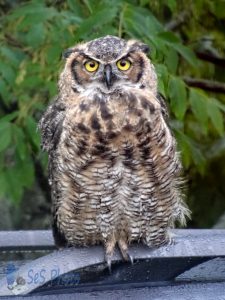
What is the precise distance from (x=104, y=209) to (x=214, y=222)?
3.05m

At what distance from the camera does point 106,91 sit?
2.83m

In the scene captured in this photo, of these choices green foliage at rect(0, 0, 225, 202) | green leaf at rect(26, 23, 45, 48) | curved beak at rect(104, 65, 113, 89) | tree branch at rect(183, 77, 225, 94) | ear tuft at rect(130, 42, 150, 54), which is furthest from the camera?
tree branch at rect(183, 77, 225, 94)

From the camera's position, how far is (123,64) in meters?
2.85

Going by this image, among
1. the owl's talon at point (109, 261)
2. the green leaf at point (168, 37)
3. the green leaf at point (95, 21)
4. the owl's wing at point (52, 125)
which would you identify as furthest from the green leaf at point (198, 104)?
the owl's talon at point (109, 261)

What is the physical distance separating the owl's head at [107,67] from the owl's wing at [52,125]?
8 cm

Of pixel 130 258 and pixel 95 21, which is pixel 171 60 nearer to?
A: pixel 95 21

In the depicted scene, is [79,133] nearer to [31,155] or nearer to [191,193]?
[31,155]

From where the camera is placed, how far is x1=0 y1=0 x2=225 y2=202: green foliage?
3.55m

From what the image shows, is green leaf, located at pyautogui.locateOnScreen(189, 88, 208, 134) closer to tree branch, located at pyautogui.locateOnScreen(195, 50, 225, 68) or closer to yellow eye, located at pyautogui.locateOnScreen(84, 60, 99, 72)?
yellow eye, located at pyautogui.locateOnScreen(84, 60, 99, 72)

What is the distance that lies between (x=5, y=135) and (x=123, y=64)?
3.13 ft

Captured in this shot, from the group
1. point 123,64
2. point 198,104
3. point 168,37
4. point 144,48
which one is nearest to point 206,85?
point 198,104

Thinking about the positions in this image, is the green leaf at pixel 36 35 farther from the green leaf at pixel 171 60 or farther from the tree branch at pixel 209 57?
the tree branch at pixel 209 57

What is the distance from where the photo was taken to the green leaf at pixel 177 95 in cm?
360

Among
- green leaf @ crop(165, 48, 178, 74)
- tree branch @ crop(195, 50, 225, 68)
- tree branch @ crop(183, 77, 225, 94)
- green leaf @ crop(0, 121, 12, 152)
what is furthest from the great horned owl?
tree branch @ crop(195, 50, 225, 68)
